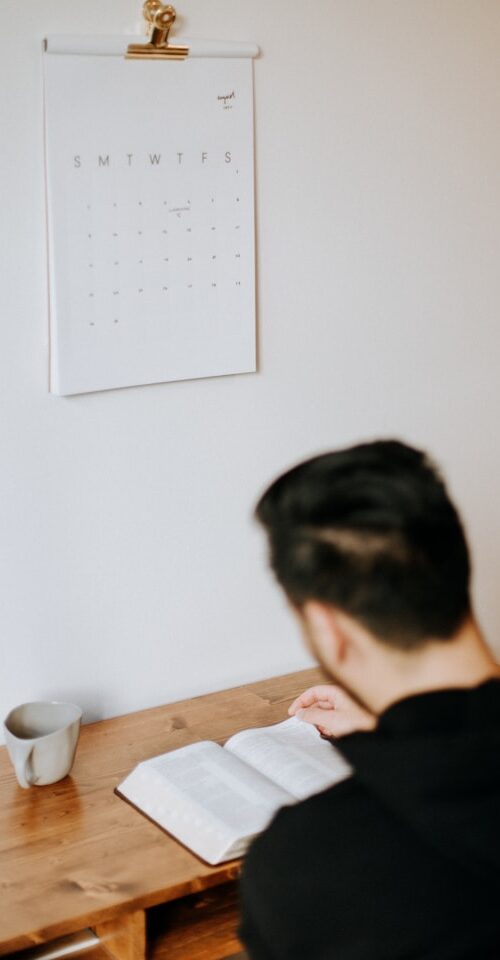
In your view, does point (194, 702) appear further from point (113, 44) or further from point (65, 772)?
point (113, 44)

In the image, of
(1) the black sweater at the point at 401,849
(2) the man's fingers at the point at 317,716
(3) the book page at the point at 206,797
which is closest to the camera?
→ (1) the black sweater at the point at 401,849

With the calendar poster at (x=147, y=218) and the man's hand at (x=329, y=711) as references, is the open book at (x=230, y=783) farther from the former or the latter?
the calendar poster at (x=147, y=218)

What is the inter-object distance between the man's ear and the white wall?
2.47ft

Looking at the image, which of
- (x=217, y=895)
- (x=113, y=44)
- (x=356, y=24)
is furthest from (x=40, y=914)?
(x=356, y=24)

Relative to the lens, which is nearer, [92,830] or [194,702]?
[92,830]

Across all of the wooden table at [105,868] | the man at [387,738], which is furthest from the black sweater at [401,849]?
the wooden table at [105,868]

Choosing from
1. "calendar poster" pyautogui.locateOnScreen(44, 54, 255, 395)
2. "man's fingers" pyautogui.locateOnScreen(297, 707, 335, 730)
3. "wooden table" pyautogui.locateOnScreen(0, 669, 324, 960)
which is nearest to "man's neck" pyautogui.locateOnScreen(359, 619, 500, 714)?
"wooden table" pyautogui.locateOnScreen(0, 669, 324, 960)

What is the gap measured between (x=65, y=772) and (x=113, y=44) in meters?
0.94

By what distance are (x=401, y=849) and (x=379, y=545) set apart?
0.73 ft

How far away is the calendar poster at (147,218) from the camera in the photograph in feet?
5.17

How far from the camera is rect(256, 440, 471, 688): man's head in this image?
934 millimetres

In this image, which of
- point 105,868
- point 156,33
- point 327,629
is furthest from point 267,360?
point 327,629

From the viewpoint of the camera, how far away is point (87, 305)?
1624 millimetres

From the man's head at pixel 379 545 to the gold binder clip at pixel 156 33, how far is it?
0.83 m
